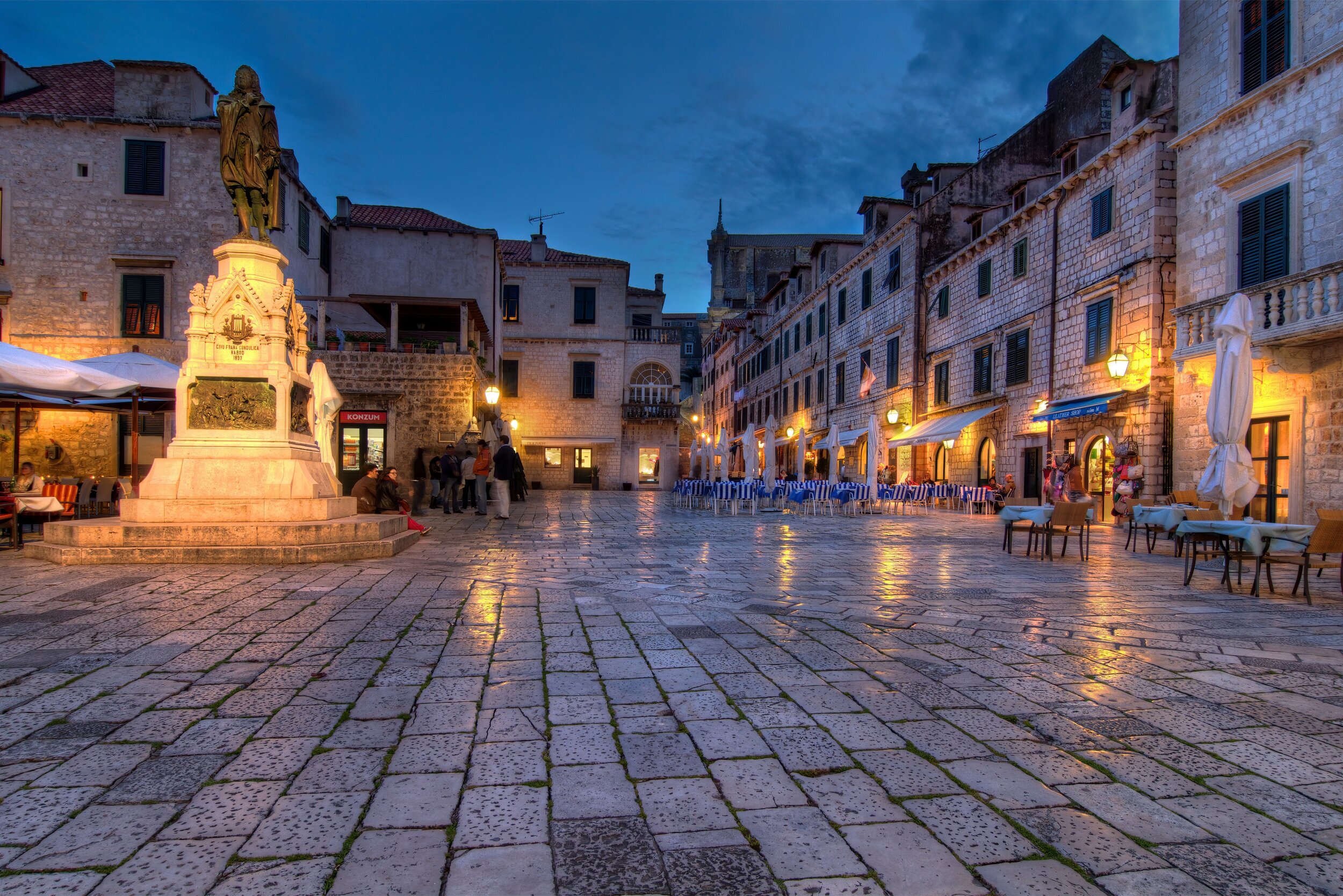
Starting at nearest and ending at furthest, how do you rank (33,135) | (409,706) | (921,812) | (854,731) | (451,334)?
1. (921,812)
2. (854,731)
3. (409,706)
4. (33,135)
5. (451,334)

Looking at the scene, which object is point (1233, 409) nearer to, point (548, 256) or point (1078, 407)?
point (1078, 407)

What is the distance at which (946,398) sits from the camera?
23250 mm

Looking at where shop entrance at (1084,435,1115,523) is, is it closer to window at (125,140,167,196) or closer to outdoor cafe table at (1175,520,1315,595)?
outdoor cafe table at (1175,520,1315,595)

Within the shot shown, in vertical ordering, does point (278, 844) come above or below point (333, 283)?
below

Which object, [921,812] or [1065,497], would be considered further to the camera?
[1065,497]

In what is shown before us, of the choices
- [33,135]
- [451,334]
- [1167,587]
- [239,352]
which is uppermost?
[33,135]

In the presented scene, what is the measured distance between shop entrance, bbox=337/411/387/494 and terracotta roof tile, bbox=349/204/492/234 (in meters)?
8.58

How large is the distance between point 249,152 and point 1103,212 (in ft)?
54.3

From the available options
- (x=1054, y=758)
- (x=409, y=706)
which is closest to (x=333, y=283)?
(x=409, y=706)

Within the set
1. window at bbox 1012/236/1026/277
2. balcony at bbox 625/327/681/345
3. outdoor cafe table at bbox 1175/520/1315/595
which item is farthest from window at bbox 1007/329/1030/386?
balcony at bbox 625/327/681/345

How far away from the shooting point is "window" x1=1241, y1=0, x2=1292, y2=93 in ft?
38.5

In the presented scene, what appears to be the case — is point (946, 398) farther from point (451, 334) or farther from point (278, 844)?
point (278, 844)

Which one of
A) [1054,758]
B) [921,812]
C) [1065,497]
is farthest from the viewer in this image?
[1065,497]

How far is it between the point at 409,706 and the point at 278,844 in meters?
1.16
